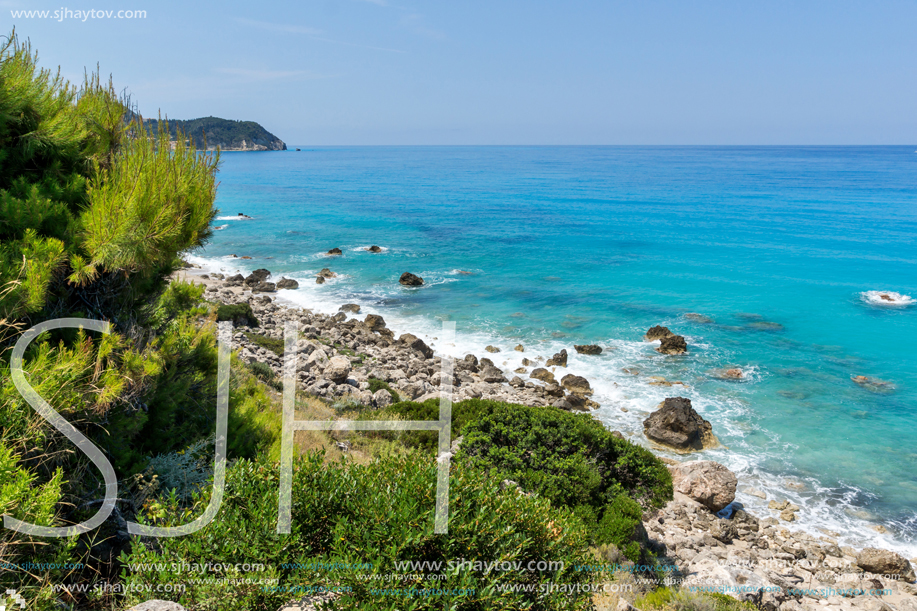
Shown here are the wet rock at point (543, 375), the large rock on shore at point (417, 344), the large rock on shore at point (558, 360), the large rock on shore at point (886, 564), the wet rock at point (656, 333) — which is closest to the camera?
the large rock on shore at point (886, 564)

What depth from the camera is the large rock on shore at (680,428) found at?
15.6 meters

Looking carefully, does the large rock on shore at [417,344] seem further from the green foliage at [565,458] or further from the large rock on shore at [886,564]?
the large rock on shore at [886,564]

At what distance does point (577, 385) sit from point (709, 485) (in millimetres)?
7231

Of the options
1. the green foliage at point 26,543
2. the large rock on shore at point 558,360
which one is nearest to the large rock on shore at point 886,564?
the large rock on shore at point 558,360

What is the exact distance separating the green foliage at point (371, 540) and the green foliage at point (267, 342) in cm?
1543

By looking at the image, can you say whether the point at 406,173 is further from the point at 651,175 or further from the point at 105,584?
the point at 105,584

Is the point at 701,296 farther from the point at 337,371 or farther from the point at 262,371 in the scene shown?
the point at 262,371

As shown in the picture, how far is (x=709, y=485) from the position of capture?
12320 millimetres

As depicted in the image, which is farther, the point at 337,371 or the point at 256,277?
the point at 256,277

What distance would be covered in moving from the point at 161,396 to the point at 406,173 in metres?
116

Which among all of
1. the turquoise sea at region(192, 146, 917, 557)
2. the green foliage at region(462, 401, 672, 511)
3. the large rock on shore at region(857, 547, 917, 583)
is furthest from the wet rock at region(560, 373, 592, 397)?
the large rock on shore at region(857, 547, 917, 583)

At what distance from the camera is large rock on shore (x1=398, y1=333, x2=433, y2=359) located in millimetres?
22188

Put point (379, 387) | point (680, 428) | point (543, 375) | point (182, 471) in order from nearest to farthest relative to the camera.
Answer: point (182, 471)
point (680, 428)
point (379, 387)
point (543, 375)

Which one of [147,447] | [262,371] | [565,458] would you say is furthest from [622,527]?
[262,371]
